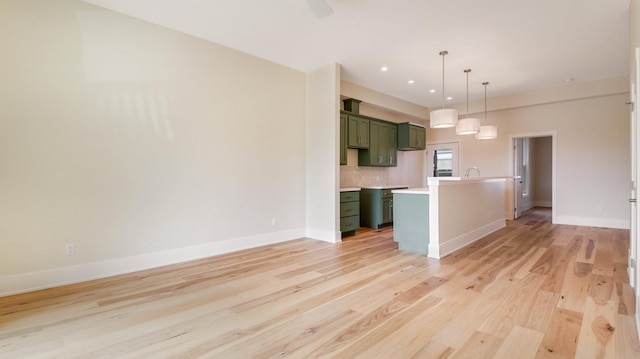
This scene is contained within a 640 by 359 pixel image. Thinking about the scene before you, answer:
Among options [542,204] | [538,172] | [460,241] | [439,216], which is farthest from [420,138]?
[542,204]

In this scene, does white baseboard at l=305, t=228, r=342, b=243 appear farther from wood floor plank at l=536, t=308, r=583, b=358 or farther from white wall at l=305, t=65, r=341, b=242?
wood floor plank at l=536, t=308, r=583, b=358

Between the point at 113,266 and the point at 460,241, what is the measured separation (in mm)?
4600

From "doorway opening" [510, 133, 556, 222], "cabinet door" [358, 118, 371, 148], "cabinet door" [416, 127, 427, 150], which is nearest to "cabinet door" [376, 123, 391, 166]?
"cabinet door" [358, 118, 371, 148]

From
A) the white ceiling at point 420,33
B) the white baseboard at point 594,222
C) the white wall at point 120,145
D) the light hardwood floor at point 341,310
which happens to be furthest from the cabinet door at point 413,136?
the light hardwood floor at point 341,310

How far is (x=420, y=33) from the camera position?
163 inches

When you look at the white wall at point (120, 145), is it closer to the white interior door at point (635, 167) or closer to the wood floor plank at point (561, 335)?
the wood floor plank at point (561, 335)

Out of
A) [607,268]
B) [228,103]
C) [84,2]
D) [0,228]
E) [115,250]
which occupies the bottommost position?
[607,268]

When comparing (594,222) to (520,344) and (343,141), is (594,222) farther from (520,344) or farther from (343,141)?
(520,344)

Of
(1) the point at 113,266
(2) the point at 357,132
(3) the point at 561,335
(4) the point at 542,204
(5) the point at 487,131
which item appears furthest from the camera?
(4) the point at 542,204

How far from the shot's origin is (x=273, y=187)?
5.12 meters

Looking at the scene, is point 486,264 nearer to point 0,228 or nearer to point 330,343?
point 330,343

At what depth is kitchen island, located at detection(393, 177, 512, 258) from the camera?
4.14 m

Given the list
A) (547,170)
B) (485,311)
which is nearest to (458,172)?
(547,170)

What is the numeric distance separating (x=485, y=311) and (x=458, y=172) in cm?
648
